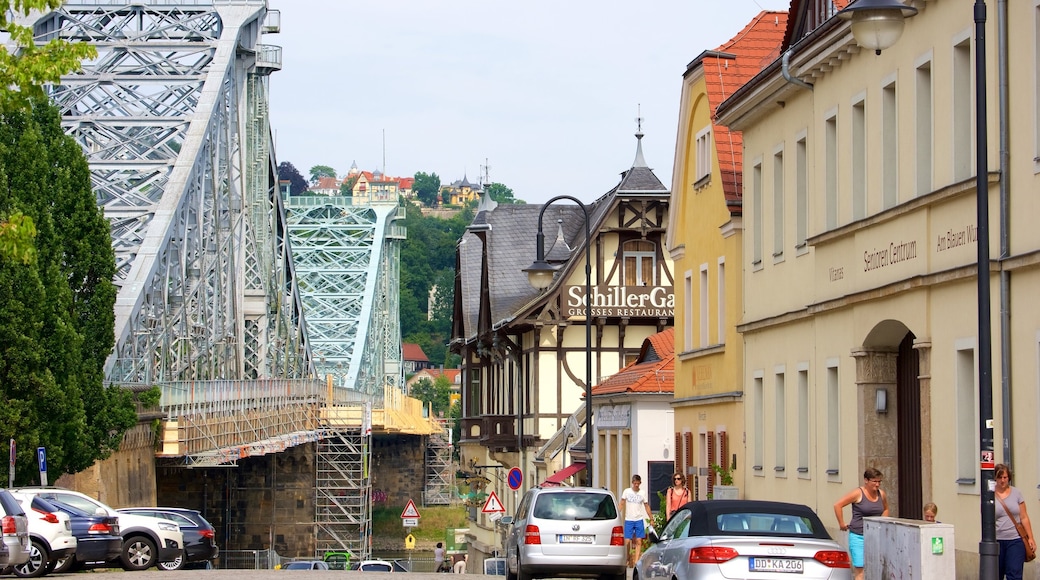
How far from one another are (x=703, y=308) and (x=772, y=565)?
66.7 ft

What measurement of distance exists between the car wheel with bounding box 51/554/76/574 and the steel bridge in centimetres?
1528

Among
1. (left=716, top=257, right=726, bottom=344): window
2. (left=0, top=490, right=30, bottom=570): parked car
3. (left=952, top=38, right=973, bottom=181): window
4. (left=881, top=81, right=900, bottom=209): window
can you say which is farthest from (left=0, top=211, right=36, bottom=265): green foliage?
(left=716, top=257, right=726, bottom=344): window

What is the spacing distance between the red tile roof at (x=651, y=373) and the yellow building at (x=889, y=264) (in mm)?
9264

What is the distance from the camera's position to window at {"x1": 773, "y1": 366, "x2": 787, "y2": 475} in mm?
28875

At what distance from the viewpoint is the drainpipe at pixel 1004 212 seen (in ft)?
61.9

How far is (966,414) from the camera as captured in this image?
20.2 meters

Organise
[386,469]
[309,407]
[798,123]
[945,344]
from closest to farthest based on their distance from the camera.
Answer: [945,344] → [798,123] → [309,407] → [386,469]

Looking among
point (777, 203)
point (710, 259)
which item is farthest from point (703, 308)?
point (777, 203)

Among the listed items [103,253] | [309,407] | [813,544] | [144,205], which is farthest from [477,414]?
[813,544]

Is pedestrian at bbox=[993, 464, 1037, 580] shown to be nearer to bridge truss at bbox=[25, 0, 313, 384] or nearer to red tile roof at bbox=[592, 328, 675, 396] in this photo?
red tile roof at bbox=[592, 328, 675, 396]

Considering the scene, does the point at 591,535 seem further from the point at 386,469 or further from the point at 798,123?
the point at 386,469

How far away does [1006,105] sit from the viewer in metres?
19.0

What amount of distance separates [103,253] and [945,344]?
77.3 ft

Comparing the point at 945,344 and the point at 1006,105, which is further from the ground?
the point at 1006,105
